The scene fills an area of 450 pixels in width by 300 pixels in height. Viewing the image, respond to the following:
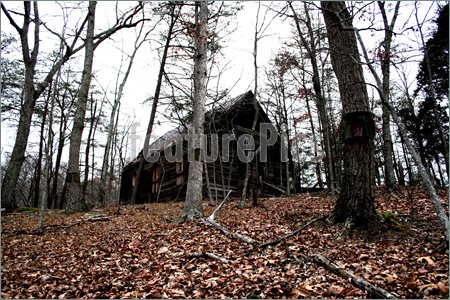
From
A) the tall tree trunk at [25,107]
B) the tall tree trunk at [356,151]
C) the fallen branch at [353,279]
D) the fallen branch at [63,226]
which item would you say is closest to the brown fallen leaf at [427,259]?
the fallen branch at [353,279]

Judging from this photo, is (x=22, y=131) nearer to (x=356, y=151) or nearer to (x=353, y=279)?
(x=356, y=151)

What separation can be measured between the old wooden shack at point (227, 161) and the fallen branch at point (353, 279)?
1304 centimetres

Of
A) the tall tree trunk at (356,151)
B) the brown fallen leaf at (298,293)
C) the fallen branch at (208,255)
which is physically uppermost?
the tall tree trunk at (356,151)

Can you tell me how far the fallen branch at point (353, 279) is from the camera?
3.37m

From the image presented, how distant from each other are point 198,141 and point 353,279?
5929 millimetres

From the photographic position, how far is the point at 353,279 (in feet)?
12.2

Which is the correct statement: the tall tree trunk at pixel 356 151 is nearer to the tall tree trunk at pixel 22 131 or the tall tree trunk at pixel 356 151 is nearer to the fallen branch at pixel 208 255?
the fallen branch at pixel 208 255

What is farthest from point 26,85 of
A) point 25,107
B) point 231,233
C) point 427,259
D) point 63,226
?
point 427,259

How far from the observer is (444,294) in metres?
3.31

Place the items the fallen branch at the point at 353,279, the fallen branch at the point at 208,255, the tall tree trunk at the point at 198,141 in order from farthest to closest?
the tall tree trunk at the point at 198,141
the fallen branch at the point at 208,255
the fallen branch at the point at 353,279

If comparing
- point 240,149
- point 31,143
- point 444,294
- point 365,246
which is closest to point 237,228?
point 365,246

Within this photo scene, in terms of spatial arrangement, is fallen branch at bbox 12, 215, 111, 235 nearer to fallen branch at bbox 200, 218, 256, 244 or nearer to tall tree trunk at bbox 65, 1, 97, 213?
tall tree trunk at bbox 65, 1, 97, 213

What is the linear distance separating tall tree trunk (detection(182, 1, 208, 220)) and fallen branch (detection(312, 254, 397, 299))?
14.8 feet

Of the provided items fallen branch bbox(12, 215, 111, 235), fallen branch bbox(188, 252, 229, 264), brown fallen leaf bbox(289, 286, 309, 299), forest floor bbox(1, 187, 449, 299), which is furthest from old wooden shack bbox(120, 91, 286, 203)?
brown fallen leaf bbox(289, 286, 309, 299)
